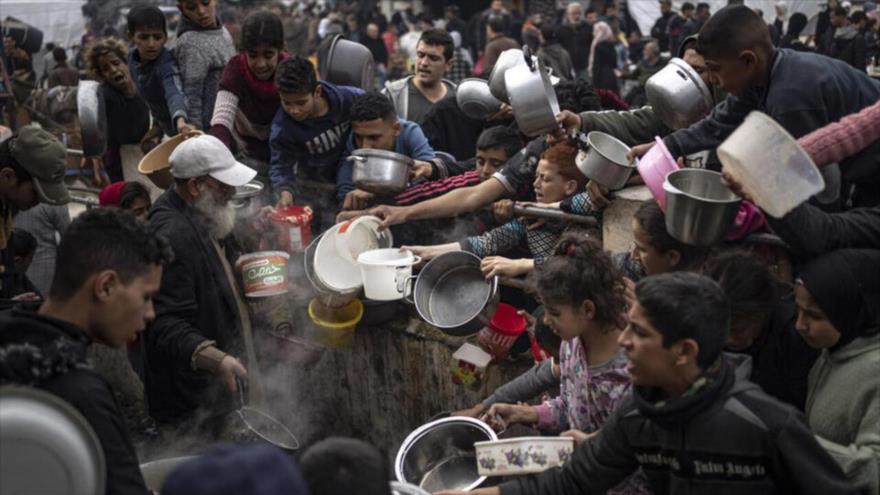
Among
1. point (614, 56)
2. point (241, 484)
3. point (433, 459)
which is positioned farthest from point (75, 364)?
point (614, 56)

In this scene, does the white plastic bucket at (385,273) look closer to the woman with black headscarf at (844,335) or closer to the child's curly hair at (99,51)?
the woman with black headscarf at (844,335)

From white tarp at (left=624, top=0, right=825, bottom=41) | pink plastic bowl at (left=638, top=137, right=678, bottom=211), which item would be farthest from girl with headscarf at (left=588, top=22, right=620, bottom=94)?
pink plastic bowl at (left=638, top=137, right=678, bottom=211)

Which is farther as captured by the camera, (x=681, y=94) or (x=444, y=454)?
(x=681, y=94)

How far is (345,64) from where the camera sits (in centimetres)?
751

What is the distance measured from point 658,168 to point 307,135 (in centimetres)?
275

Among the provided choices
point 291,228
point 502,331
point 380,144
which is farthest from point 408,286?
point 380,144

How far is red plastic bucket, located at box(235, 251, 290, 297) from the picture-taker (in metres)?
5.06

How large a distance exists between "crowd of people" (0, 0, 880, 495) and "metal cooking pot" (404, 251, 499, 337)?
14 cm

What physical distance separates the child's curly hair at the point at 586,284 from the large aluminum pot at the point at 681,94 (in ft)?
5.65

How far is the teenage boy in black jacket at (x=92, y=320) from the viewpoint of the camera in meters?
2.79

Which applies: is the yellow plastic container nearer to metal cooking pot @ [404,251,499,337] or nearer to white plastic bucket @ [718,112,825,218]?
metal cooking pot @ [404,251,499,337]

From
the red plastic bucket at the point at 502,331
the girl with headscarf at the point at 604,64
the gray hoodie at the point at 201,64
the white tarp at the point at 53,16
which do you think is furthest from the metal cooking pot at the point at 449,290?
the white tarp at the point at 53,16

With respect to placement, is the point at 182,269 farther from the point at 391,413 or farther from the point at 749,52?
the point at 749,52

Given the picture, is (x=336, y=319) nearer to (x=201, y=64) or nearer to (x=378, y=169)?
(x=378, y=169)
